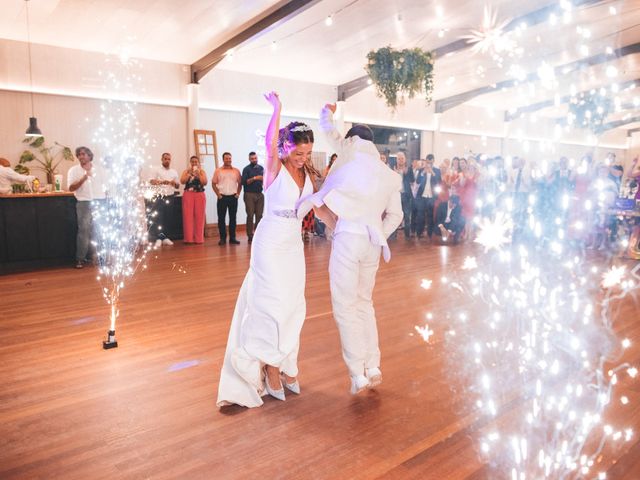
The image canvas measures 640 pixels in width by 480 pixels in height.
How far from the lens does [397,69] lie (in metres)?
6.95

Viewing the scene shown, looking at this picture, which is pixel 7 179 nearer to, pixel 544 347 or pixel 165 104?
pixel 165 104

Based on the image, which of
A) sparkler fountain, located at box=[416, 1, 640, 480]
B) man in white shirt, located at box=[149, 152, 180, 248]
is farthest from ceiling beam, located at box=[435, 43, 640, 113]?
man in white shirt, located at box=[149, 152, 180, 248]

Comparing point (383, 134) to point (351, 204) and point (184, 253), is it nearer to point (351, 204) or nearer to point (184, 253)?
point (184, 253)

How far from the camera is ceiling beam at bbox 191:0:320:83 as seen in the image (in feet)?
22.7

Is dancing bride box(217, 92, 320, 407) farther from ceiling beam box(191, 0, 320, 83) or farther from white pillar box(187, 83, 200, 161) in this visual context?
white pillar box(187, 83, 200, 161)

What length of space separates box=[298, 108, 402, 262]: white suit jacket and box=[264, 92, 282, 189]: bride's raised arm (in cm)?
19

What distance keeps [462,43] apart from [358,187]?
8.10 m

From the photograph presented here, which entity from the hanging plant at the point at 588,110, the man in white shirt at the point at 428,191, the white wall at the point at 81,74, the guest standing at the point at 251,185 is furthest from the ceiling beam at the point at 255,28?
the hanging plant at the point at 588,110

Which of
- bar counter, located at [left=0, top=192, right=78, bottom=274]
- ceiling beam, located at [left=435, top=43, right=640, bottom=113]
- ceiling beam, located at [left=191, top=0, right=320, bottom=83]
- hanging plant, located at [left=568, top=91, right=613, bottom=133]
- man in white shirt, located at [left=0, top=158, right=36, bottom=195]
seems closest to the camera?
bar counter, located at [left=0, top=192, right=78, bottom=274]

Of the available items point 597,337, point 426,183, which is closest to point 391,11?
point 426,183

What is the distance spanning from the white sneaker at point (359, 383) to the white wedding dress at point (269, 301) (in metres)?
0.38

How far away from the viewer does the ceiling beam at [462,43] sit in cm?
793

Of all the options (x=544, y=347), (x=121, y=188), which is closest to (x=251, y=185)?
(x=121, y=188)

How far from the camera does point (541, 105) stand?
13695mm
